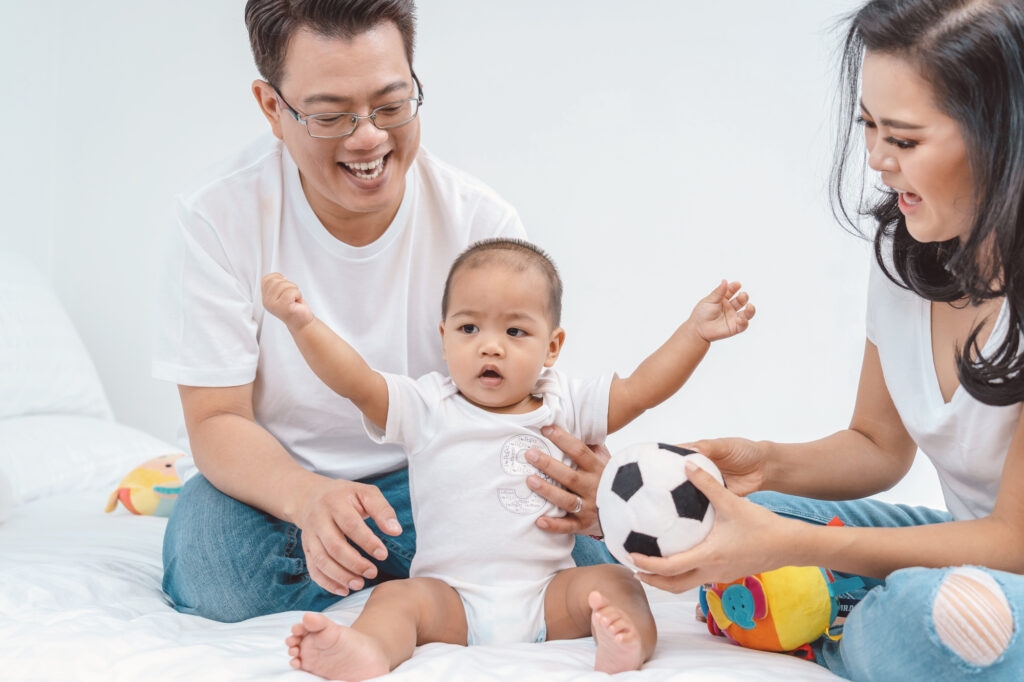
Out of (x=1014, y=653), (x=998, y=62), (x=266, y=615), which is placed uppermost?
(x=998, y=62)

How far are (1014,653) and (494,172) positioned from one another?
2.35 m

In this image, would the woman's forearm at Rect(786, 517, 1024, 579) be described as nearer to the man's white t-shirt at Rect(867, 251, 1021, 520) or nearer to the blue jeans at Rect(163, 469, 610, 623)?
the man's white t-shirt at Rect(867, 251, 1021, 520)

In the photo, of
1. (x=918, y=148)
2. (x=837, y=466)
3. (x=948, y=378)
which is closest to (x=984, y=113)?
(x=918, y=148)

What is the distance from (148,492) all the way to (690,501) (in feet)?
4.46

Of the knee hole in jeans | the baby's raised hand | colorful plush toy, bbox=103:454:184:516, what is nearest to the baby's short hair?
the baby's raised hand

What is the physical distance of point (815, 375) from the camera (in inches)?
117

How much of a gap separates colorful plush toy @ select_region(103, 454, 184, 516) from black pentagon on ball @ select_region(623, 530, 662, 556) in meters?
1.24

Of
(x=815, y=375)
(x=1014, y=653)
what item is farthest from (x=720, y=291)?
(x=815, y=375)

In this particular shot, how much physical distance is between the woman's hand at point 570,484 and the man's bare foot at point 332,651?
37 centimetres

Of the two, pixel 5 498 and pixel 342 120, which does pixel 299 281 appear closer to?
pixel 342 120

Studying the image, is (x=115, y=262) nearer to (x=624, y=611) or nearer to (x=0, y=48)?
(x=0, y=48)

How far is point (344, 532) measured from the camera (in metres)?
1.21

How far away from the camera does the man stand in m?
1.42

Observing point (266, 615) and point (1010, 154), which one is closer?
point (1010, 154)
